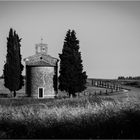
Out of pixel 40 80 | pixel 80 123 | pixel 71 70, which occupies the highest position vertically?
pixel 71 70

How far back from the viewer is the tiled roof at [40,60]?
1769 inches

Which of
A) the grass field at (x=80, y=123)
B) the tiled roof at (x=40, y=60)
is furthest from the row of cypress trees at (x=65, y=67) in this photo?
the grass field at (x=80, y=123)

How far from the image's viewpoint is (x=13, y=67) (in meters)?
43.1

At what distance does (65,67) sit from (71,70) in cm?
107

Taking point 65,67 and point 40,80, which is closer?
point 65,67

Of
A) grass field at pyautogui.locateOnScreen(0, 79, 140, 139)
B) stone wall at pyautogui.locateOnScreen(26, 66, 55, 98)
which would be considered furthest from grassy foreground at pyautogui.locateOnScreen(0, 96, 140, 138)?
stone wall at pyautogui.locateOnScreen(26, 66, 55, 98)

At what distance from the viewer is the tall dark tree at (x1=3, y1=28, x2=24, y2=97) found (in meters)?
43.1

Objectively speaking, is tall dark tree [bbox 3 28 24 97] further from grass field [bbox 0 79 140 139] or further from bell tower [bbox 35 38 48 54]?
grass field [bbox 0 79 140 139]

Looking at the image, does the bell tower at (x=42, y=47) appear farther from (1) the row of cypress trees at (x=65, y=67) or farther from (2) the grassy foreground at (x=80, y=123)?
(2) the grassy foreground at (x=80, y=123)

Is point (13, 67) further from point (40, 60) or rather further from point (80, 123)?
point (80, 123)

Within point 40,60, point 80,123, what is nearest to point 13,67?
point 40,60

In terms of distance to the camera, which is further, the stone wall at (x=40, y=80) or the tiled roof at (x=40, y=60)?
the tiled roof at (x=40, y=60)

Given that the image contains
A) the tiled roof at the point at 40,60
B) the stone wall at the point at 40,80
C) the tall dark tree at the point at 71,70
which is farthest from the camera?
the tiled roof at the point at 40,60

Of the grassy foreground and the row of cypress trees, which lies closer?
the grassy foreground
